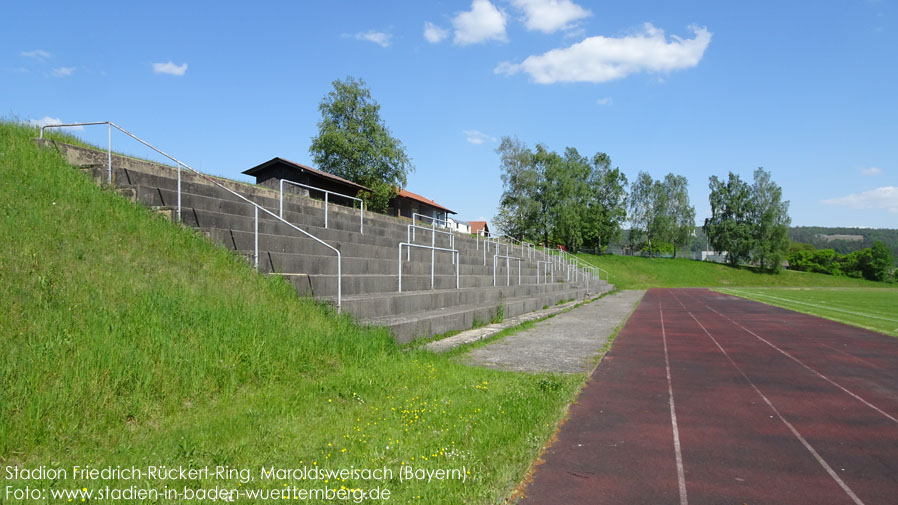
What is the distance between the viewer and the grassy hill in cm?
5778

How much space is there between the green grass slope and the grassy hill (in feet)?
164

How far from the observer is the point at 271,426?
13.4ft

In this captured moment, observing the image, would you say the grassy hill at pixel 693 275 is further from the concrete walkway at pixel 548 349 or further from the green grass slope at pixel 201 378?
the green grass slope at pixel 201 378

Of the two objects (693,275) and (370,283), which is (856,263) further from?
(370,283)

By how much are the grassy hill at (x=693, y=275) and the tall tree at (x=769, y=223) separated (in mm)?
2287

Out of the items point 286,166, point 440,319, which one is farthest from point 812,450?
point 286,166

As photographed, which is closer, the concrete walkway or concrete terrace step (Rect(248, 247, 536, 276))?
the concrete walkway

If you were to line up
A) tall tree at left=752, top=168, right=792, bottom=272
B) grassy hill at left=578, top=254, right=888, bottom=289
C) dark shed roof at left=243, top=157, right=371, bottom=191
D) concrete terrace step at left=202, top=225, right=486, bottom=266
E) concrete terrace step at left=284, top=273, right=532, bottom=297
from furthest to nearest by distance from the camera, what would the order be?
tall tree at left=752, top=168, right=792, bottom=272
grassy hill at left=578, top=254, right=888, bottom=289
dark shed roof at left=243, top=157, right=371, bottom=191
concrete terrace step at left=202, top=225, right=486, bottom=266
concrete terrace step at left=284, top=273, right=532, bottom=297

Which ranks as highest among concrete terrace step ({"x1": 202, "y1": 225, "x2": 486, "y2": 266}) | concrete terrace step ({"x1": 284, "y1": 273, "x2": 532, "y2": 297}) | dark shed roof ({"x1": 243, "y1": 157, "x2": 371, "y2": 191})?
dark shed roof ({"x1": 243, "y1": 157, "x2": 371, "y2": 191})

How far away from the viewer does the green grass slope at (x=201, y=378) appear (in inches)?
137

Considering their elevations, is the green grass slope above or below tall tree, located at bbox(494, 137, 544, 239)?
below

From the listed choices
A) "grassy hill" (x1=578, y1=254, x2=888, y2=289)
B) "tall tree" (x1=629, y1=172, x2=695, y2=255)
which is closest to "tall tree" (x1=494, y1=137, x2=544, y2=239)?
"grassy hill" (x1=578, y1=254, x2=888, y2=289)

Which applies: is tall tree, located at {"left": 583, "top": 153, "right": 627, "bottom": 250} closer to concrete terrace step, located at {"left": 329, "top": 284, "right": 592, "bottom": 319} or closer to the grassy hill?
the grassy hill

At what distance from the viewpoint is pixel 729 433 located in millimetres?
4633
